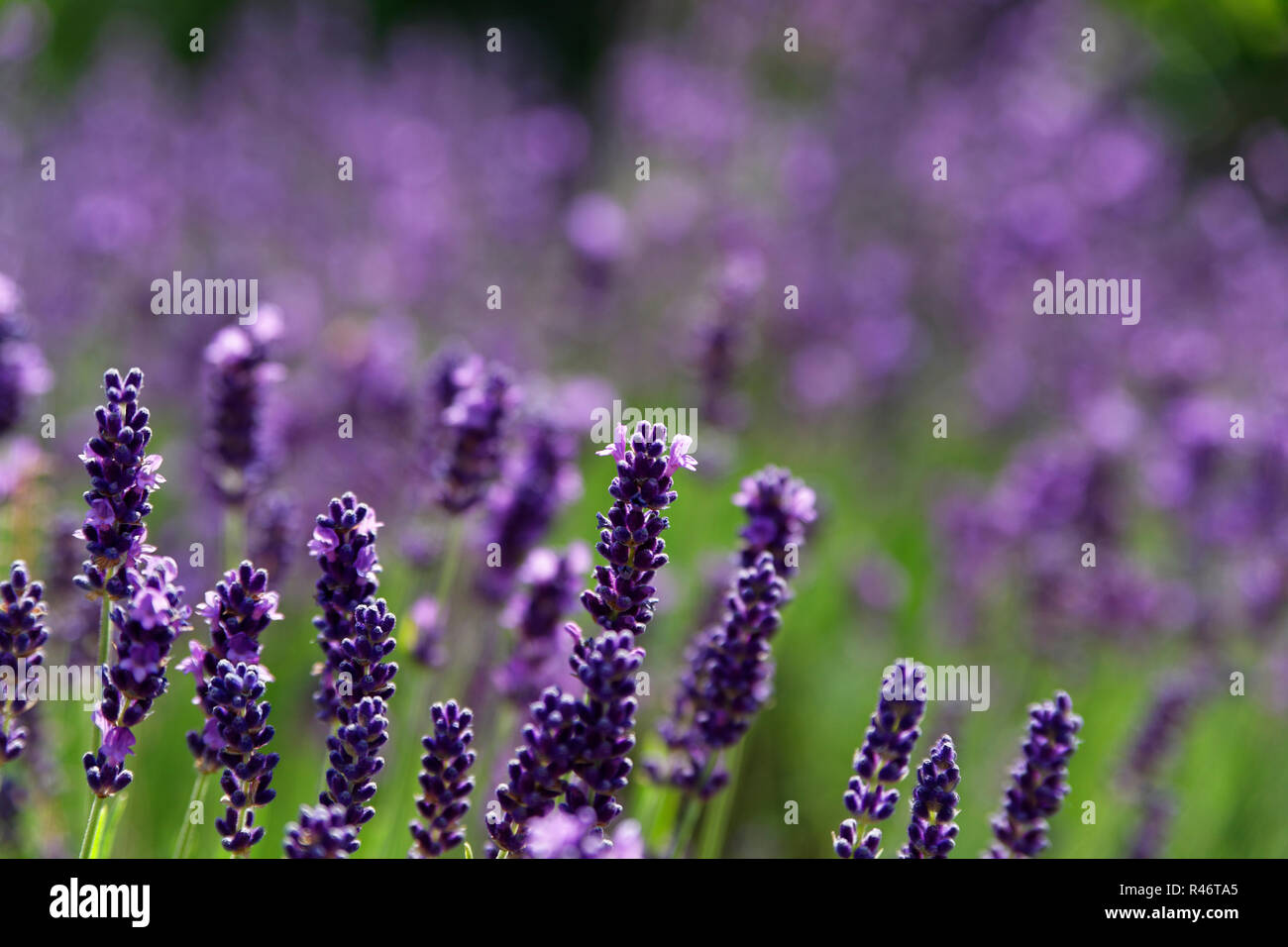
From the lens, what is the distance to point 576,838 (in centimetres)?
146

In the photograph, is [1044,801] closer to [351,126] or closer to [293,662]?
[293,662]

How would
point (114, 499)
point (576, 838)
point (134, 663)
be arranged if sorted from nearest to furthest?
point (576, 838) < point (134, 663) < point (114, 499)

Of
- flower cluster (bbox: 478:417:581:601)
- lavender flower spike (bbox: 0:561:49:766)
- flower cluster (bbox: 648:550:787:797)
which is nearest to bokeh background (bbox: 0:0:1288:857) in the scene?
flower cluster (bbox: 478:417:581:601)

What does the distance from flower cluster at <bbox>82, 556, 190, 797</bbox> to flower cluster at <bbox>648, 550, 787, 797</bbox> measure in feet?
2.58

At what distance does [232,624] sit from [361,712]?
0.20 m

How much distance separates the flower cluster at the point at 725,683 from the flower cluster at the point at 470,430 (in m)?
0.60

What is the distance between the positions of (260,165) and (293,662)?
3.81m

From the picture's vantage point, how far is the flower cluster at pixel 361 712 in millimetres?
1727

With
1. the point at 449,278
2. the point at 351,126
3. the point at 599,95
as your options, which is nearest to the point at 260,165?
the point at 351,126
